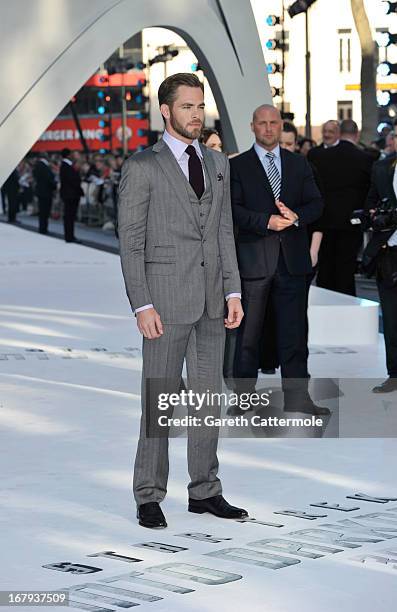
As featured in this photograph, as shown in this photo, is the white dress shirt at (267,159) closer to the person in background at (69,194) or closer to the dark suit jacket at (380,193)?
the dark suit jacket at (380,193)

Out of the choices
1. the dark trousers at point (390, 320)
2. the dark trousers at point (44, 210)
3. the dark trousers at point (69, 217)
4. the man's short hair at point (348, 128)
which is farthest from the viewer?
the dark trousers at point (44, 210)

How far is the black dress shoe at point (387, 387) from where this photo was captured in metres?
10.4

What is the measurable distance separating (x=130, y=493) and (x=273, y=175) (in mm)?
2885

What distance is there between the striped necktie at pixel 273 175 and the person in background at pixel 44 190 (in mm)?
23448

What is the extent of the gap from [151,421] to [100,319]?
340 inches

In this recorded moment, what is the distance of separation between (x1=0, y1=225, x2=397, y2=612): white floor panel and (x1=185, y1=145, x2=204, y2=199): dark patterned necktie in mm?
1361

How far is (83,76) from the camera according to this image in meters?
16.5

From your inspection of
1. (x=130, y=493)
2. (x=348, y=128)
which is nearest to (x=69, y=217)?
(x=348, y=128)

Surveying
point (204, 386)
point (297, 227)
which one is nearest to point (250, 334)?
point (297, 227)

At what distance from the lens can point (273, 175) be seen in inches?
381

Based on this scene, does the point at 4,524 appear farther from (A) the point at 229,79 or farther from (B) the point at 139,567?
(A) the point at 229,79

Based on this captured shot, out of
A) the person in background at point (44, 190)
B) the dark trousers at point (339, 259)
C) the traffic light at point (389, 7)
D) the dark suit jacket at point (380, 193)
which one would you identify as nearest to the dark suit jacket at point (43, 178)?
the person in background at point (44, 190)

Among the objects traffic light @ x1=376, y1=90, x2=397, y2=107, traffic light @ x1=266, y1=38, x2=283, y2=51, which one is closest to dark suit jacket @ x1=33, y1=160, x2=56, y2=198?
traffic light @ x1=376, y1=90, x2=397, y2=107

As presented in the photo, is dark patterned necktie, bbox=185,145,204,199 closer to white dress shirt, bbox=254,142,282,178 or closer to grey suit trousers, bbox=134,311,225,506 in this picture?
grey suit trousers, bbox=134,311,225,506
